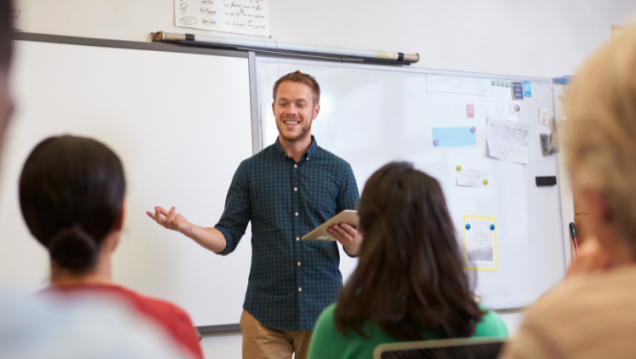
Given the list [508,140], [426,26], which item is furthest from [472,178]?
[426,26]

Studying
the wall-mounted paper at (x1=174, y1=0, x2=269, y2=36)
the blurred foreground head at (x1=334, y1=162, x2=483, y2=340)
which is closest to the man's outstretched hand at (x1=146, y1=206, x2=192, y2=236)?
the blurred foreground head at (x1=334, y1=162, x2=483, y2=340)

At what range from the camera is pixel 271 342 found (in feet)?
7.09

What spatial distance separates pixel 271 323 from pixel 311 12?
1781 mm

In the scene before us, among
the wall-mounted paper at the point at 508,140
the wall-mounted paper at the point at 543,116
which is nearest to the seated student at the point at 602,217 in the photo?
the wall-mounted paper at the point at 508,140

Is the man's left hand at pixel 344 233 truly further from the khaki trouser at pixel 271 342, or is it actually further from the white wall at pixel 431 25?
the white wall at pixel 431 25

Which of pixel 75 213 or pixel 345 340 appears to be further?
pixel 345 340

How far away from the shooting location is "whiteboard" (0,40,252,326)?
2.43 m

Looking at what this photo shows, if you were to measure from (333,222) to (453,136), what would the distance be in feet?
5.59

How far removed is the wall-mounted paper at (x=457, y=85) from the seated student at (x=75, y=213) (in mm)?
2740

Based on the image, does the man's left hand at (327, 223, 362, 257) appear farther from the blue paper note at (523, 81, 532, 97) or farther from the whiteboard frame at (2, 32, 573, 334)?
the blue paper note at (523, 81, 532, 97)

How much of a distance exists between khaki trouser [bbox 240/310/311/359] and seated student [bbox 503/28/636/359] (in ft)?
5.65

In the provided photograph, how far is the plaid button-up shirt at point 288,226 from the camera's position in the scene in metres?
2.19

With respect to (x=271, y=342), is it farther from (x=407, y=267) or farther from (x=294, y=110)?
(x=407, y=267)

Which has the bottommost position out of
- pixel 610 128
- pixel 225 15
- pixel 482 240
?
pixel 482 240
